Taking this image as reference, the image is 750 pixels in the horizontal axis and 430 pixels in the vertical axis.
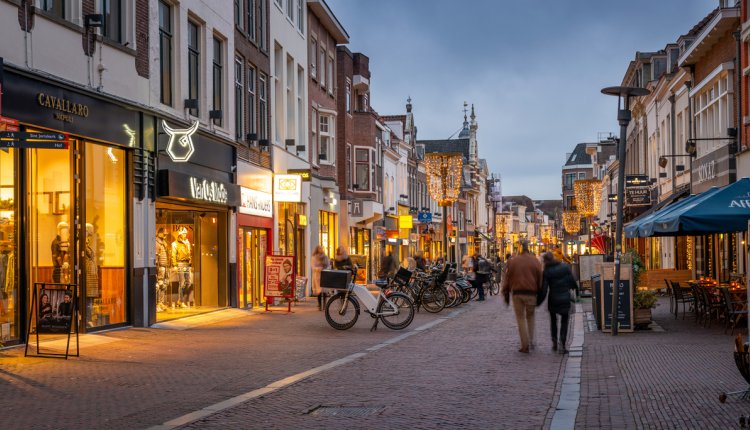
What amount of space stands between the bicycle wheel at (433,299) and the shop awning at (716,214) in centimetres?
879

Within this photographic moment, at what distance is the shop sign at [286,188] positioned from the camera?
1182 inches

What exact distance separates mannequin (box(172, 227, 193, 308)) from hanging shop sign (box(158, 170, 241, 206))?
119 cm

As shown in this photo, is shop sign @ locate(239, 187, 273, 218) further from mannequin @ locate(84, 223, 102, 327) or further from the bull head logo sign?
mannequin @ locate(84, 223, 102, 327)

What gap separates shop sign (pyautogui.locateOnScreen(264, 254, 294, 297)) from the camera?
80.5 feet

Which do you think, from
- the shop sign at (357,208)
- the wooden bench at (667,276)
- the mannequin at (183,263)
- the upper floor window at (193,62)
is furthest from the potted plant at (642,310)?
the shop sign at (357,208)

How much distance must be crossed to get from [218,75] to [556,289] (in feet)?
41.5

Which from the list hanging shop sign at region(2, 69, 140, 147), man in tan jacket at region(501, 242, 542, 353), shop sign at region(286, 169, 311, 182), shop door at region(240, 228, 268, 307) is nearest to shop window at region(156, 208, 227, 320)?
shop door at region(240, 228, 268, 307)

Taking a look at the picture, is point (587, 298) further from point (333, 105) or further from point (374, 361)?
point (374, 361)

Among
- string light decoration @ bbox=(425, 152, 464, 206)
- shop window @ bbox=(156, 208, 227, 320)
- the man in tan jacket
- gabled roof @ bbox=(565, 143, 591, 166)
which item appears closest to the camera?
the man in tan jacket

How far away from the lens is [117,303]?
18703 millimetres

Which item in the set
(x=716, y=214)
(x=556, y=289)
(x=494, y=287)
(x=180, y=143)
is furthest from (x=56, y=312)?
(x=494, y=287)

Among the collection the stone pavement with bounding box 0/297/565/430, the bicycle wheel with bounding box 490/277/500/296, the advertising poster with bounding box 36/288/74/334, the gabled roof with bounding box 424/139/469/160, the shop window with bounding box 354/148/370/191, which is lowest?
the bicycle wheel with bounding box 490/277/500/296

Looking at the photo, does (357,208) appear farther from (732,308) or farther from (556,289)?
(556,289)

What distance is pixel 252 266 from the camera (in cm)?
2761
